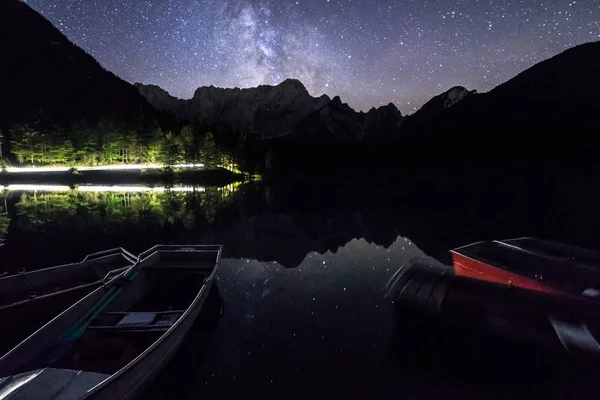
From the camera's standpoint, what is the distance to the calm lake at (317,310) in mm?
10781

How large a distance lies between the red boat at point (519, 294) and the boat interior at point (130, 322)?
10706mm

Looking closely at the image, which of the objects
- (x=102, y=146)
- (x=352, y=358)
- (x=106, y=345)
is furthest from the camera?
(x=102, y=146)

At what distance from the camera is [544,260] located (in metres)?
17.9

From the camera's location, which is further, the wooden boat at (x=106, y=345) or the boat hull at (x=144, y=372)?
the boat hull at (x=144, y=372)

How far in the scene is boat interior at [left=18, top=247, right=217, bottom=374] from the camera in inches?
384

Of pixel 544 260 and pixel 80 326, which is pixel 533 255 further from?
pixel 80 326

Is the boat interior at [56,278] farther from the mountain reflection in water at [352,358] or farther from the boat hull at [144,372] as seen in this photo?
the mountain reflection in water at [352,358]

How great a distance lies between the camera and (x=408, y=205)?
56.2 m

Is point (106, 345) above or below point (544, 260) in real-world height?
below

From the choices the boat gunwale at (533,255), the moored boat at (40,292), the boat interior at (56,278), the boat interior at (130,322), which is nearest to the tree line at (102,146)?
the boat interior at (56,278)

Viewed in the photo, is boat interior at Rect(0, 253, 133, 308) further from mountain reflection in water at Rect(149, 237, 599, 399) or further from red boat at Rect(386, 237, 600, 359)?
red boat at Rect(386, 237, 600, 359)

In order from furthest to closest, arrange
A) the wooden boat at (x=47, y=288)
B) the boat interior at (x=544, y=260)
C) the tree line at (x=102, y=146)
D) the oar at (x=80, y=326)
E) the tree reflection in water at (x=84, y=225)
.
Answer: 1. the tree line at (x=102, y=146)
2. the tree reflection in water at (x=84, y=225)
3. the boat interior at (x=544, y=260)
4. the wooden boat at (x=47, y=288)
5. the oar at (x=80, y=326)

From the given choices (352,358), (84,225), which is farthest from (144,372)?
(84,225)

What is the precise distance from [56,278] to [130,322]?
312 inches
